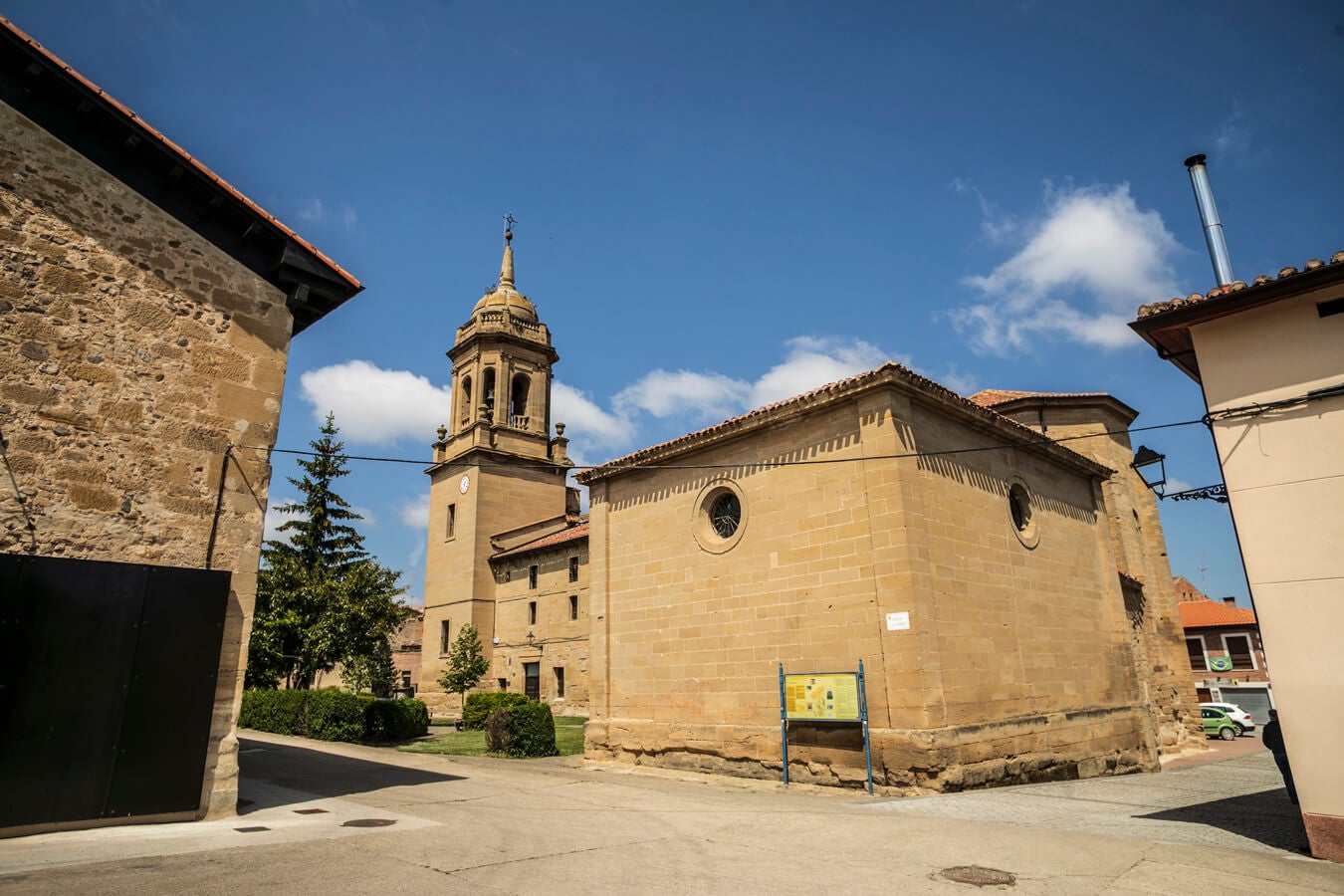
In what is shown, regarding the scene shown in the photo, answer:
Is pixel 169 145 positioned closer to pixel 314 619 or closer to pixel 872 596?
pixel 872 596

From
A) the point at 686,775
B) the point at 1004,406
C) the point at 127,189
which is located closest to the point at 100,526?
the point at 127,189

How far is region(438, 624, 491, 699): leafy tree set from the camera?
28969 millimetres

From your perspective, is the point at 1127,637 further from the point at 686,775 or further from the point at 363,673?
the point at 363,673

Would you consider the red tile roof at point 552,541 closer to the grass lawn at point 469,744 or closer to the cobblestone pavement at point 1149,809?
the grass lawn at point 469,744

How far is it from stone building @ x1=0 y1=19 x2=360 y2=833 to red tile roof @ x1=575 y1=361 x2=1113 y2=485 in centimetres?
777

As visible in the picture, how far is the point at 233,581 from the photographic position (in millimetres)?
8523

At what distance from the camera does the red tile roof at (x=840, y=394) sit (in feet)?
40.0

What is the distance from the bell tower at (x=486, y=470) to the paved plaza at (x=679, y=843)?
22106mm

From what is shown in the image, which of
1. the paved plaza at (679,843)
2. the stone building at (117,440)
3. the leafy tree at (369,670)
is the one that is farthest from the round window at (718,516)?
the leafy tree at (369,670)

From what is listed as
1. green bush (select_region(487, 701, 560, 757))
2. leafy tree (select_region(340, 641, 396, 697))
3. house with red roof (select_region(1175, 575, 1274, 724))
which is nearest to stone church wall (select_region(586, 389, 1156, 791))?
green bush (select_region(487, 701, 560, 757))

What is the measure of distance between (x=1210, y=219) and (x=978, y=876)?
8.84m

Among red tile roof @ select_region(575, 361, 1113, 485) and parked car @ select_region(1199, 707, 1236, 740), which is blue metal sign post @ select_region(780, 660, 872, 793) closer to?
red tile roof @ select_region(575, 361, 1113, 485)

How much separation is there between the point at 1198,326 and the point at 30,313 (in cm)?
1244

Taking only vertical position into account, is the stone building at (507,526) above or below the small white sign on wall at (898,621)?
above
